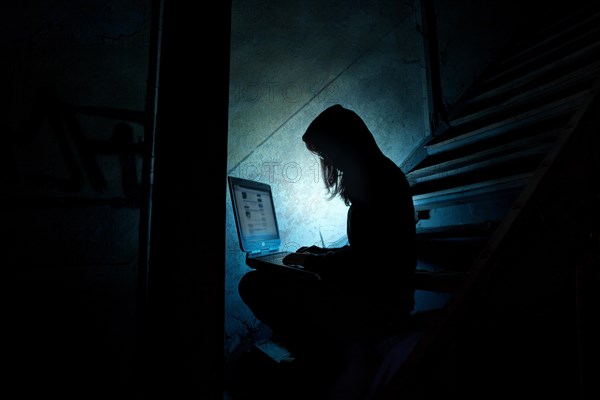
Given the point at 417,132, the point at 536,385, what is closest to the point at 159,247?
the point at 536,385

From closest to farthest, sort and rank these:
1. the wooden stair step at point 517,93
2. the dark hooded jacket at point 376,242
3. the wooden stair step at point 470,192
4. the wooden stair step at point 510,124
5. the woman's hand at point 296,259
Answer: the dark hooded jacket at point 376,242, the woman's hand at point 296,259, the wooden stair step at point 470,192, the wooden stair step at point 510,124, the wooden stair step at point 517,93

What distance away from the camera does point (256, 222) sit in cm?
199

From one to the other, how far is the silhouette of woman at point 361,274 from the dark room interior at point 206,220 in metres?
0.11

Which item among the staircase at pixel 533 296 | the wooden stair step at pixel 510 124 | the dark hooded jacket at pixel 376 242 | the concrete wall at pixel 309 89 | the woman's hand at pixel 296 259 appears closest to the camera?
Answer: the staircase at pixel 533 296

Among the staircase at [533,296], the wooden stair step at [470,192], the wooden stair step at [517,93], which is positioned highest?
the wooden stair step at [517,93]

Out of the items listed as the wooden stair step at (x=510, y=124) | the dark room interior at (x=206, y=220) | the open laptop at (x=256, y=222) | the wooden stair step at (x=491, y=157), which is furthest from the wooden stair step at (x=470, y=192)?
the open laptop at (x=256, y=222)

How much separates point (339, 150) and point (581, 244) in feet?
3.30

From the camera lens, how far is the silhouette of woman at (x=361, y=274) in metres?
1.31

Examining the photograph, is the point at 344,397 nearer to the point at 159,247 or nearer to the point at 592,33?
the point at 159,247

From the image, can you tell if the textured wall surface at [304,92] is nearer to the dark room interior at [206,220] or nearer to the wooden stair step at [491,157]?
the dark room interior at [206,220]

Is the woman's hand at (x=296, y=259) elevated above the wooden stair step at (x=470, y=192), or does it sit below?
below

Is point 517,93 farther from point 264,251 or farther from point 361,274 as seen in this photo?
point 264,251

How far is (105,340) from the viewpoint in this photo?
1471 millimetres

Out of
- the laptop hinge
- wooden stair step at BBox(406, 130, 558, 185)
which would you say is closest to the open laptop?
the laptop hinge
